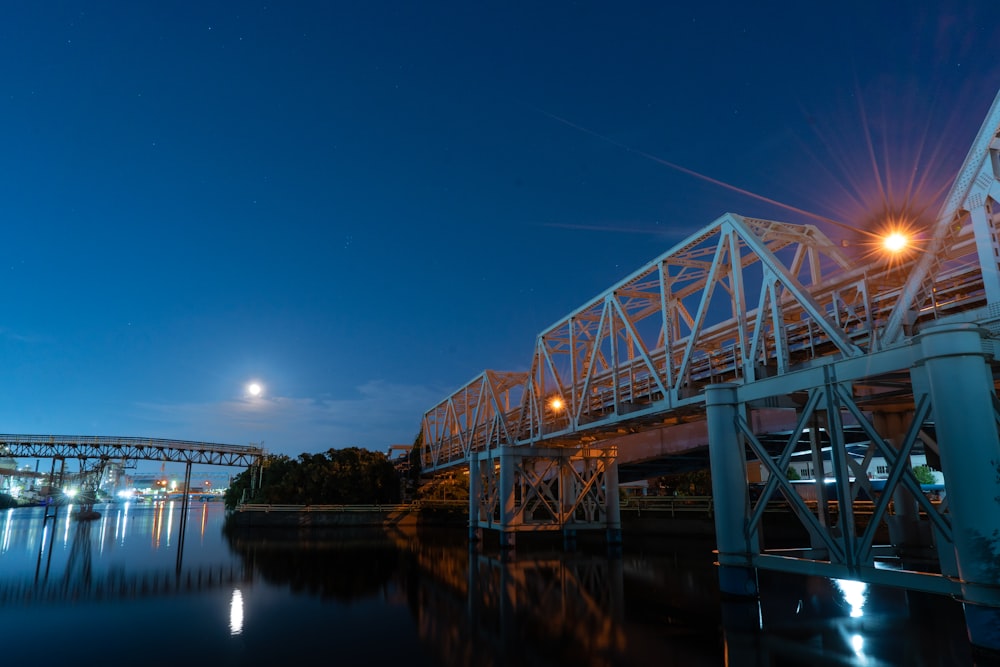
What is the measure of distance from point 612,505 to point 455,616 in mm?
25556

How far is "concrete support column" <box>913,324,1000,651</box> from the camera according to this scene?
1268 centimetres

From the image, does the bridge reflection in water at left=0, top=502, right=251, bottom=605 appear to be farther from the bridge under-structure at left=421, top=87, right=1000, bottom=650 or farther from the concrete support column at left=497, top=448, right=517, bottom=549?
the bridge under-structure at left=421, top=87, right=1000, bottom=650

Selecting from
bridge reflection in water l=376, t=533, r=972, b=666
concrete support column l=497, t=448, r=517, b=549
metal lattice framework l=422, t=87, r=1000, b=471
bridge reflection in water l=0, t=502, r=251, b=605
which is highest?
metal lattice framework l=422, t=87, r=1000, b=471

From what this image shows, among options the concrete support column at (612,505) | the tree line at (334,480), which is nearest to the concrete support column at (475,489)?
the concrete support column at (612,505)

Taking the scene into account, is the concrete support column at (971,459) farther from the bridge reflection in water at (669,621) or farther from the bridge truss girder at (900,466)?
the bridge reflection in water at (669,621)

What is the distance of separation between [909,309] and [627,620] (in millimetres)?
13084

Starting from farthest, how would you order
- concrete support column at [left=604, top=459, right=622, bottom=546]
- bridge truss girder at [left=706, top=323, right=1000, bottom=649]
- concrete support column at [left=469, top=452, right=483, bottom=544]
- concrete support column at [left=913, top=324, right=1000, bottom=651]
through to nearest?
concrete support column at [left=469, top=452, right=483, bottom=544] → concrete support column at [left=604, top=459, right=622, bottom=546] → bridge truss girder at [left=706, top=323, right=1000, bottom=649] → concrete support column at [left=913, top=324, right=1000, bottom=651]

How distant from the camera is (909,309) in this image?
17422 mm

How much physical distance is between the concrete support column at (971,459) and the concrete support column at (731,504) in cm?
699

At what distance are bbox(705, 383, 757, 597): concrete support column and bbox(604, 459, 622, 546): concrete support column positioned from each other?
23.3 metres

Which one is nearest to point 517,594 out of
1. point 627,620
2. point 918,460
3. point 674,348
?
point 627,620

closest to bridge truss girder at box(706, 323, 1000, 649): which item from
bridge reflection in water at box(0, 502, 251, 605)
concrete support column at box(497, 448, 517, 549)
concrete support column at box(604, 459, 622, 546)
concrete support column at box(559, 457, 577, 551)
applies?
concrete support column at box(604, 459, 622, 546)

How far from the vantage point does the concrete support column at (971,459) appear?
12680 mm

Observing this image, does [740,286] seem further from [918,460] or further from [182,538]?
[918,460]
